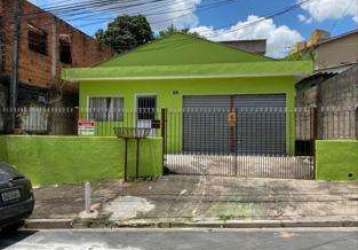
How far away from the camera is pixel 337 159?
13297 mm

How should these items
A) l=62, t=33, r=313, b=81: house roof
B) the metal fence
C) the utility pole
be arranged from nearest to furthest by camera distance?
1. the metal fence
2. the utility pole
3. l=62, t=33, r=313, b=81: house roof

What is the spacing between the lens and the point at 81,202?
11.7 m

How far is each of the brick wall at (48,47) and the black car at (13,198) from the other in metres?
9.01

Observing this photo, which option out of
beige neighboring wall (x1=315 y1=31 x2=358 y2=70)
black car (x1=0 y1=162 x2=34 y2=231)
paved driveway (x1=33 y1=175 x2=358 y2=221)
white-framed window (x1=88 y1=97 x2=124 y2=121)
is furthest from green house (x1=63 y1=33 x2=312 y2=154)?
beige neighboring wall (x1=315 y1=31 x2=358 y2=70)

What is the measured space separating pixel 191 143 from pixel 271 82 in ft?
11.6

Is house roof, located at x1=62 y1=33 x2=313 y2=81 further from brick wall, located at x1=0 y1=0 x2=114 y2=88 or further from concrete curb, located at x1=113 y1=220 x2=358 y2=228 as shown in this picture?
concrete curb, located at x1=113 y1=220 x2=358 y2=228

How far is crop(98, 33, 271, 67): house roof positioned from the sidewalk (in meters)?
7.90

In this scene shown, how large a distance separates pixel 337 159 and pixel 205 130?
19.4 ft

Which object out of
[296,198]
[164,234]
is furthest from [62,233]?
[296,198]

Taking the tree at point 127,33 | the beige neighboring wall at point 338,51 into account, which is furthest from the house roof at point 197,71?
the tree at point 127,33

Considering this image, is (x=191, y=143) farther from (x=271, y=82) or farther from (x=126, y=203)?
(x=126, y=203)

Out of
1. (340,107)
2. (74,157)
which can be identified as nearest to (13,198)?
(74,157)

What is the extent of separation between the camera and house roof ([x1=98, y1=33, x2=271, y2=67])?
2033 cm

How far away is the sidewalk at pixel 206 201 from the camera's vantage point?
10.2 m
